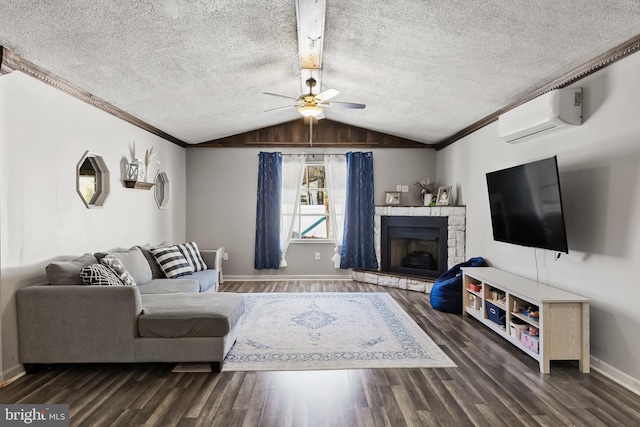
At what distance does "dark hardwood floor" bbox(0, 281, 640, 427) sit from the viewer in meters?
2.37

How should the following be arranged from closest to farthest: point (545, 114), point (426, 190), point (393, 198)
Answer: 1. point (545, 114)
2. point (426, 190)
3. point (393, 198)

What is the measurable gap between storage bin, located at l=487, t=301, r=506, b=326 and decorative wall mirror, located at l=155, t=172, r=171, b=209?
448cm

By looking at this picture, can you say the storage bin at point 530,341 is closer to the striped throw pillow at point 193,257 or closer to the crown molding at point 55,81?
the striped throw pillow at point 193,257

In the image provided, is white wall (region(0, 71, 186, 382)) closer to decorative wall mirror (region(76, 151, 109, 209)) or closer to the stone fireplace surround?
decorative wall mirror (region(76, 151, 109, 209))

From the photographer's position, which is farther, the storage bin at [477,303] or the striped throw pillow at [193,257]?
the striped throw pillow at [193,257]

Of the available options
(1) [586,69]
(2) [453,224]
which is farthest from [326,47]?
(2) [453,224]

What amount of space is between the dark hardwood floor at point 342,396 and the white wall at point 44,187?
765 mm

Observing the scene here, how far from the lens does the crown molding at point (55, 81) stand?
280cm

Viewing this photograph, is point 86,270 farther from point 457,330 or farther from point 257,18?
point 457,330

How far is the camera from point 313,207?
23.2 feet

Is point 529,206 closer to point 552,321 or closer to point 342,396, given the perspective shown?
point 552,321

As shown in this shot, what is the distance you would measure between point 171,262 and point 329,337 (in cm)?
210

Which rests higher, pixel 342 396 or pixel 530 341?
pixel 530 341

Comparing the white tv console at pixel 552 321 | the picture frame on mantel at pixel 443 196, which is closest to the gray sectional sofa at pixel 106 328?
the white tv console at pixel 552 321
